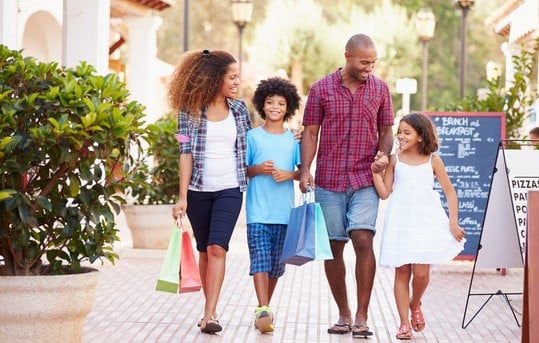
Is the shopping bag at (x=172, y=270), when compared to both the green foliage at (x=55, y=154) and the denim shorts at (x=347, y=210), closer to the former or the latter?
the green foliage at (x=55, y=154)

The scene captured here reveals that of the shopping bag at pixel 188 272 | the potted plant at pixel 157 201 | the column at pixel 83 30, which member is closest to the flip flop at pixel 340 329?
the shopping bag at pixel 188 272

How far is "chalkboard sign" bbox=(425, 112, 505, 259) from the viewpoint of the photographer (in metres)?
12.5

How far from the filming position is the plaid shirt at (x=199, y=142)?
26.5 ft

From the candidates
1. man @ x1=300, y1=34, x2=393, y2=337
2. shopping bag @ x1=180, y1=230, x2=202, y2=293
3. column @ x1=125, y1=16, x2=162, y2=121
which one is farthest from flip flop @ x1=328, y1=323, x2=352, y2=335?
column @ x1=125, y1=16, x2=162, y2=121

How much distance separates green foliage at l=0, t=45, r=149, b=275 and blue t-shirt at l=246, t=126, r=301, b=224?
1.42 m

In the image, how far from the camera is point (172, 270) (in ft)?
24.9

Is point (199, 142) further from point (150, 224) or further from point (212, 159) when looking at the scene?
point (150, 224)

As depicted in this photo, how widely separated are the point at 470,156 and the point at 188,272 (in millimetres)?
5642

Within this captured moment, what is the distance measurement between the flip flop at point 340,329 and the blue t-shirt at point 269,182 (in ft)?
2.63

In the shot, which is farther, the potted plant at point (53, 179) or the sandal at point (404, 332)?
the sandal at point (404, 332)

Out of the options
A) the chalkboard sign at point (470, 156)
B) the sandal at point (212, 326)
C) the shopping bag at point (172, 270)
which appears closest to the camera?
the shopping bag at point (172, 270)

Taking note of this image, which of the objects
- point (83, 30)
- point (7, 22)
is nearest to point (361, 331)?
point (7, 22)

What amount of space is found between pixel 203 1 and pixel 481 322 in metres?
53.6

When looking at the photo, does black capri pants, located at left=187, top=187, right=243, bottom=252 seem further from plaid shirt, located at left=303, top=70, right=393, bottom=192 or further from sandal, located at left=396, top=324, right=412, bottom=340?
sandal, located at left=396, top=324, right=412, bottom=340
